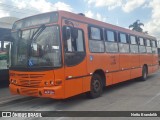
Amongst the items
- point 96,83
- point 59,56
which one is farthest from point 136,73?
point 59,56

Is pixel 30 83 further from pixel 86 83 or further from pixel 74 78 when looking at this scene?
pixel 86 83

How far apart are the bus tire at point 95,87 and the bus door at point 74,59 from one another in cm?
82

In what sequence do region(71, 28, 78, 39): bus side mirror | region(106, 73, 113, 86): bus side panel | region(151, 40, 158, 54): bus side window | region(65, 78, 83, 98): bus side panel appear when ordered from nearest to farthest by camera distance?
region(65, 78, 83, 98): bus side panel → region(71, 28, 78, 39): bus side mirror → region(106, 73, 113, 86): bus side panel → region(151, 40, 158, 54): bus side window

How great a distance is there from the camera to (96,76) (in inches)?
390

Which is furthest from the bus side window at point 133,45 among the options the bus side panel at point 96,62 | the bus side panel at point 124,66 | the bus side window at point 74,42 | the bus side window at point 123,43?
the bus side window at point 74,42

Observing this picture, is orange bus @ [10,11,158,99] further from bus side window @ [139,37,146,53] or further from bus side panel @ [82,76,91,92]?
bus side window @ [139,37,146,53]

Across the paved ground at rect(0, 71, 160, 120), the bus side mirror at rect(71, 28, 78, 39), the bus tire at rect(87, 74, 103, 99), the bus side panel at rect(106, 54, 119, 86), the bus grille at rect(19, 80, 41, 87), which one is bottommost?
the paved ground at rect(0, 71, 160, 120)

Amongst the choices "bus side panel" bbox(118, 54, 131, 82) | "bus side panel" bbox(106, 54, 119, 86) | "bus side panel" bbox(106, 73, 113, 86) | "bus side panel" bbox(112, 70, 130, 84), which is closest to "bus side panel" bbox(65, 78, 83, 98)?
"bus side panel" bbox(106, 73, 113, 86)

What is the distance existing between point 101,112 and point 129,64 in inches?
246

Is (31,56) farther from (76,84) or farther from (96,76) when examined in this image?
(96,76)

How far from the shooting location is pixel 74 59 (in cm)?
838

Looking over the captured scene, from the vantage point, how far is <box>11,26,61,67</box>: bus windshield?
7.84m

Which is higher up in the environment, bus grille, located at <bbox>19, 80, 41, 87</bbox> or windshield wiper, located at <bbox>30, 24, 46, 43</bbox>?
windshield wiper, located at <bbox>30, 24, 46, 43</bbox>

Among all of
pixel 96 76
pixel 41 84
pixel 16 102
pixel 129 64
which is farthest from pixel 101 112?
pixel 129 64
